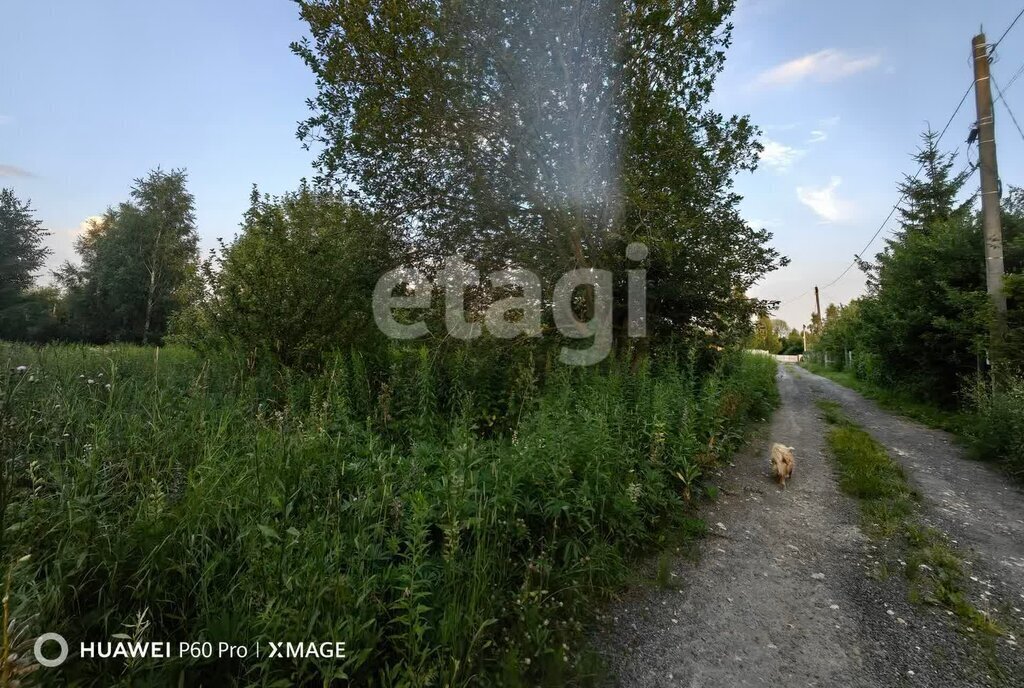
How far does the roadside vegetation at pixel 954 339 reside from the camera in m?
6.97

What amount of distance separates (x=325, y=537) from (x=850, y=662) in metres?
3.03

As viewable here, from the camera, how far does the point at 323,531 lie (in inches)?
88.4

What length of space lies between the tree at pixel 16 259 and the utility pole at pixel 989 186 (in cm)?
Result: 2968

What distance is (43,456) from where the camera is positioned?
2.80 metres

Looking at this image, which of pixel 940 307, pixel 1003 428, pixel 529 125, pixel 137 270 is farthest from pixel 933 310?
pixel 137 270

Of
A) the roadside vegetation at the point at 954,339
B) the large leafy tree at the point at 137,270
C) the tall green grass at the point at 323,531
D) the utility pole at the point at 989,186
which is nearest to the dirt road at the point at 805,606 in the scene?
the tall green grass at the point at 323,531

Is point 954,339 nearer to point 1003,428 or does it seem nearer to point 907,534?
point 1003,428

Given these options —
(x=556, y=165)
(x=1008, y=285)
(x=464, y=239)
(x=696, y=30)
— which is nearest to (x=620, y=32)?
(x=696, y=30)

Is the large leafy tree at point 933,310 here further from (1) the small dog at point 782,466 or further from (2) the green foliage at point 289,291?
(2) the green foliage at point 289,291

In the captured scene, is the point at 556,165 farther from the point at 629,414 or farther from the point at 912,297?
the point at 912,297

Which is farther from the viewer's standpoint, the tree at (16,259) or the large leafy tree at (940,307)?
the tree at (16,259)

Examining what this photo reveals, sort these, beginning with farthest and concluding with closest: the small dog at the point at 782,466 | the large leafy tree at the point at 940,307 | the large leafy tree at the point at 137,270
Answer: the large leafy tree at the point at 137,270 → the large leafy tree at the point at 940,307 → the small dog at the point at 782,466

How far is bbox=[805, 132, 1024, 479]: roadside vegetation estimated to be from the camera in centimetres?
697

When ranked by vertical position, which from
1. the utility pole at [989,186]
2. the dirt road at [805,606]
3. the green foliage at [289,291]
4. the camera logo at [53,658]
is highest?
the utility pole at [989,186]
